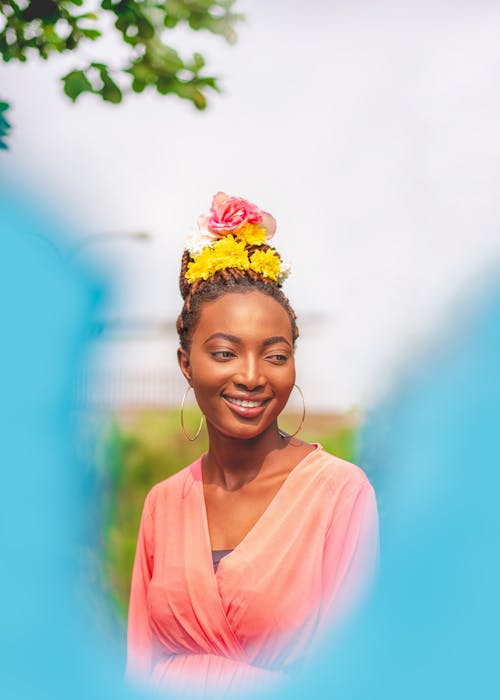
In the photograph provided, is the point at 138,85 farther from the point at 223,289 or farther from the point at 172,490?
the point at 172,490

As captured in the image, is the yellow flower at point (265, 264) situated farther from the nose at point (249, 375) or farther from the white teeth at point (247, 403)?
the white teeth at point (247, 403)

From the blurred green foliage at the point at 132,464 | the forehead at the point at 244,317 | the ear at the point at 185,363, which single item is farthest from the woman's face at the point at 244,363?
the blurred green foliage at the point at 132,464

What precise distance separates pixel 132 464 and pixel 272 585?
1271 mm

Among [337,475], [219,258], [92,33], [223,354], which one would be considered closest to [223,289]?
[219,258]

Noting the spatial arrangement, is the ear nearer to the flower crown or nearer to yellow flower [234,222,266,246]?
the flower crown

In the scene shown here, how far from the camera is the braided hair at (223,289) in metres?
2.74

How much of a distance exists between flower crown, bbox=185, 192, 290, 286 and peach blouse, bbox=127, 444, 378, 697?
2.07 ft

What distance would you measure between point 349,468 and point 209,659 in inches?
28.6

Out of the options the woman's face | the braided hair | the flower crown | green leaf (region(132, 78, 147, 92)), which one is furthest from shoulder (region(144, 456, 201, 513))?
green leaf (region(132, 78, 147, 92))

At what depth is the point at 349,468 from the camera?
2.75 meters

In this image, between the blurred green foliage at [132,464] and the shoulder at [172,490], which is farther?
the blurred green foliage at [132,464]

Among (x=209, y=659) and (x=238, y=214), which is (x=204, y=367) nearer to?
(x=238, y=214)

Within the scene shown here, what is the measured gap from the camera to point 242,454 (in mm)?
2811

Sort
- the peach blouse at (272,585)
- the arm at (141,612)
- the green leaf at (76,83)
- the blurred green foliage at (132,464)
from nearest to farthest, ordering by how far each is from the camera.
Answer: the peach blouse at (272,585) < the arm at (141,612) < the green leaf at (76,83) < the blurred green foliage at (132,464)
